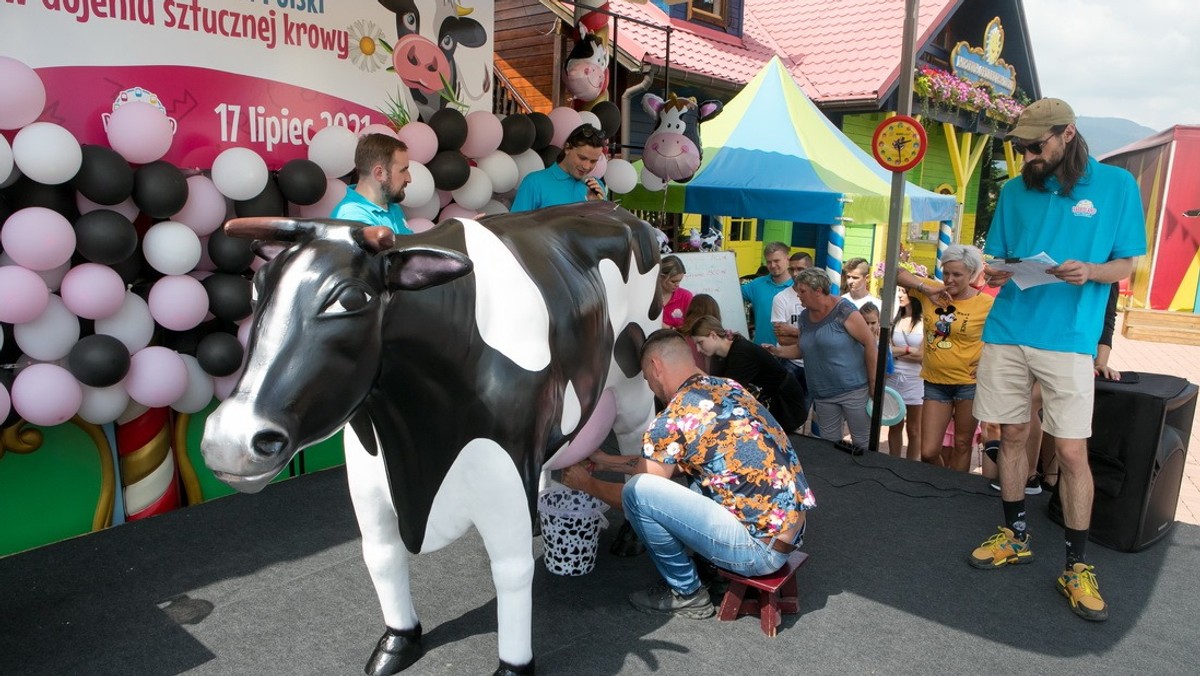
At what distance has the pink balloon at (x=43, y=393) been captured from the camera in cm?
273

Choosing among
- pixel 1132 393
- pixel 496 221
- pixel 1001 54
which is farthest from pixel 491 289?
pixel 1001 54

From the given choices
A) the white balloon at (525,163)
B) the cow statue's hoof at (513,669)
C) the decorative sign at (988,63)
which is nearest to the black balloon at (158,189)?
the white balloon at (525,163)

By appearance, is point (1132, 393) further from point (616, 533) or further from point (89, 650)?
point (89, 650)

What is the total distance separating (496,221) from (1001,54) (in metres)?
15.6

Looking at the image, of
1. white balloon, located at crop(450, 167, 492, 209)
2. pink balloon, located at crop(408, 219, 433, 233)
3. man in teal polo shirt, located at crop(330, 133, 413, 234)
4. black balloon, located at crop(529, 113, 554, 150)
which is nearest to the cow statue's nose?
man in teal polo shirt, located at crop(330, 133, 413, 234)

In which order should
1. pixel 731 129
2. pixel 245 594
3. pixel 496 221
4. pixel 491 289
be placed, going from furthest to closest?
pixel 731 129 → pixel 245 594 → pixel 496 221 → pixel 491 289

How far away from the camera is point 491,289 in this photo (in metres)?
1.90

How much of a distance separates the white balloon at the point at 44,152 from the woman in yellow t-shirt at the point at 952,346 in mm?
3555

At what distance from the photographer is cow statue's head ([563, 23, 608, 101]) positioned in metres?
4.79

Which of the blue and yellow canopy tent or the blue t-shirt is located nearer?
the blue t-shirt

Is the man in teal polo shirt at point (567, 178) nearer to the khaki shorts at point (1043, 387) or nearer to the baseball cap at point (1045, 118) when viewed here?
the baseball cap at point (1045, 118)

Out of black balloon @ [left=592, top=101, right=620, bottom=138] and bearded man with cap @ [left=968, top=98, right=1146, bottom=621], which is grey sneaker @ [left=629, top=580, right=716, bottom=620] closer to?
bearded man with cap @ [left=968, top=98, right=1146, bottom=621]

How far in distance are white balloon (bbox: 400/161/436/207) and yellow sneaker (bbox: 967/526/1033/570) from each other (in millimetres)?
2731

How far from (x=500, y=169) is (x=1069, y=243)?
8.54ft
